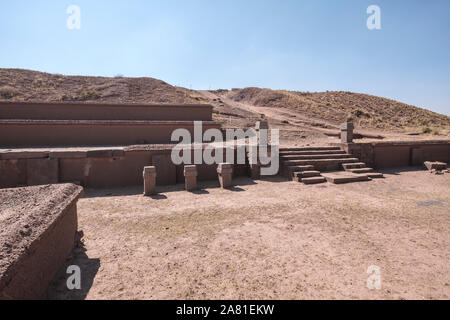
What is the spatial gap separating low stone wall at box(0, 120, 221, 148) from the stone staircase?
6.46 metres

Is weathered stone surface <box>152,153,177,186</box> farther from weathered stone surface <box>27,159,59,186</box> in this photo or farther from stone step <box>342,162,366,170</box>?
stone step <box>342,162,366,170</box>

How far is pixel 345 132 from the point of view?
457 inches

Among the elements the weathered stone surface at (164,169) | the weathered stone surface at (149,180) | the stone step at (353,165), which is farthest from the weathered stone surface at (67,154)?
the stone step at (353,165)

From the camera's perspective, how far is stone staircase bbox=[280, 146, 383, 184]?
9.22 m

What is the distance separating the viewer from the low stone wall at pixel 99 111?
12836mm

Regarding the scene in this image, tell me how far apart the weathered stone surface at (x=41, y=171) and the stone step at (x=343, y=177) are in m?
9.40

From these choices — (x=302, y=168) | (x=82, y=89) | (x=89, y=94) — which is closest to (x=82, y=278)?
(x=302, y=168)

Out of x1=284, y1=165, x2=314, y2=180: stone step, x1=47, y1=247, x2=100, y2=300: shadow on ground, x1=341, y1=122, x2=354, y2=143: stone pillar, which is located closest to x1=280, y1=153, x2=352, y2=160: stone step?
x1=284, y1=165, x2=314, y2=180: stone step

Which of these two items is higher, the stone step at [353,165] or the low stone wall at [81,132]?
the low stone wall at [81,132]

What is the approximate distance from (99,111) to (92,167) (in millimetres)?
6671

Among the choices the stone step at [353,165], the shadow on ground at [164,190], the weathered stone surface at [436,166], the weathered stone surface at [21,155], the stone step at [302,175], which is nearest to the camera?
the shadow on ground at [164,190]

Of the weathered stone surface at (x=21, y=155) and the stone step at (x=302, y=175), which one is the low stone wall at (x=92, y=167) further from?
the stone step at (x=302, y=175)
